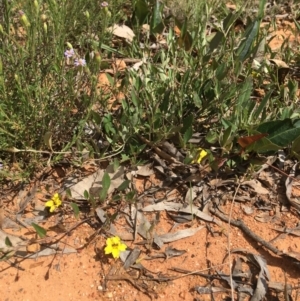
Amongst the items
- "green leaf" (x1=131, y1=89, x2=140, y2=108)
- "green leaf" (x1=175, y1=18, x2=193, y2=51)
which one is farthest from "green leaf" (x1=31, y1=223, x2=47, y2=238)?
"green leaf" (x1=175, y1=18, x2=193, y2=51)

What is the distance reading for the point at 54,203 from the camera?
2.06 metres

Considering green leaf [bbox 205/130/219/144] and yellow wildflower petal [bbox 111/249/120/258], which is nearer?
yellow wildflower petal [bbox 111/249/120/258]

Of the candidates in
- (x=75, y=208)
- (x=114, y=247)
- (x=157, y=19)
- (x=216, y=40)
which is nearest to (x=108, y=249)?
(x=114, y=247)

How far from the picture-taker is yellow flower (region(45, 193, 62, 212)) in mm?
2043

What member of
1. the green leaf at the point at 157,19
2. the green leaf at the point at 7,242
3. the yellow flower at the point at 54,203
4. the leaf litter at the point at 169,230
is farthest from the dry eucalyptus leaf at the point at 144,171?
the green leaf at the point at 157,19

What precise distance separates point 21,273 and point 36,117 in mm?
711

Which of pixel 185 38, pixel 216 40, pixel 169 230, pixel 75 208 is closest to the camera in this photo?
pixel 75 208

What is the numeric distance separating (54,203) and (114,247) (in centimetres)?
36

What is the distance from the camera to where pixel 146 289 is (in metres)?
1.88

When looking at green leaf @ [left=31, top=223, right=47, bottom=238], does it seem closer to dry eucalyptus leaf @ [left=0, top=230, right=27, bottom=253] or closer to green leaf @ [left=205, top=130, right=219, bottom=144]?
dry eucalyptus leaf @ [left=0, top=230, right=27, bottom=253]

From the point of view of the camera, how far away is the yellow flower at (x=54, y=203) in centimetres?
204

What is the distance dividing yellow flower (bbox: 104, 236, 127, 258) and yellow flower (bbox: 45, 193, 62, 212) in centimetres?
30

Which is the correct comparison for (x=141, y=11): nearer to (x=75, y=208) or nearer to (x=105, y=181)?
(x=105, y=181)

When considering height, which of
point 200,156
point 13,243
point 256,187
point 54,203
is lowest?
point 13,243
